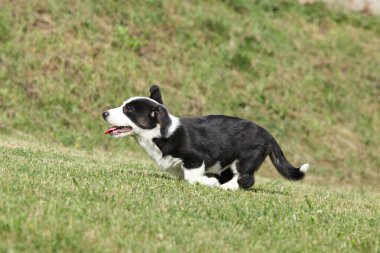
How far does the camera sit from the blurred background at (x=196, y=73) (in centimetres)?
1752

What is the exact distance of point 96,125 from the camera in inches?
685

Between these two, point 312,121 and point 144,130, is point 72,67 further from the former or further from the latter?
point 144,130

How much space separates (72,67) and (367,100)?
9352mm

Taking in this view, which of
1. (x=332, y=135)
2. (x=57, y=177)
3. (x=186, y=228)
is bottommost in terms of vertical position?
(x=332, y=135)

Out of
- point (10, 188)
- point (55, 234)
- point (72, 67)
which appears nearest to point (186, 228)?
point (55, 234)

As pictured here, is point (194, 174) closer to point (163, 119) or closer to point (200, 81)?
point (163, 119)

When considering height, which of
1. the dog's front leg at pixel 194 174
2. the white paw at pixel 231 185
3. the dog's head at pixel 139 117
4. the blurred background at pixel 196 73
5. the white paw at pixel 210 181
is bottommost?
the blurred background at pixel 196 73

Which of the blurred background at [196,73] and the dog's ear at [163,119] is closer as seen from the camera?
the dog's ear at [163,119]

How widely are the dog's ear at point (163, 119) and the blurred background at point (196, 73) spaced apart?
24.9ft

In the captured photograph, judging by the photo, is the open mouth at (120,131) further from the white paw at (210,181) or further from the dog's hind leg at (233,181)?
the dog's hind leg at (233,181)

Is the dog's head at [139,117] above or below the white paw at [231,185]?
above

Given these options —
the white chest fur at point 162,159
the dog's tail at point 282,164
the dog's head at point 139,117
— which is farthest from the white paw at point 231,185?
the dog's head at point 139,117

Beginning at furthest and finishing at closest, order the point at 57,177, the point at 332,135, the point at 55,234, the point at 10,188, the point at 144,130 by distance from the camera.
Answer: the point at 332,135 → the point at 144,130 → the point at 57,177 → the point at 10,188 → the point at 55,234

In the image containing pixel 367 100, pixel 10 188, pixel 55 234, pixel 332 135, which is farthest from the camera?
pixel 367 100
